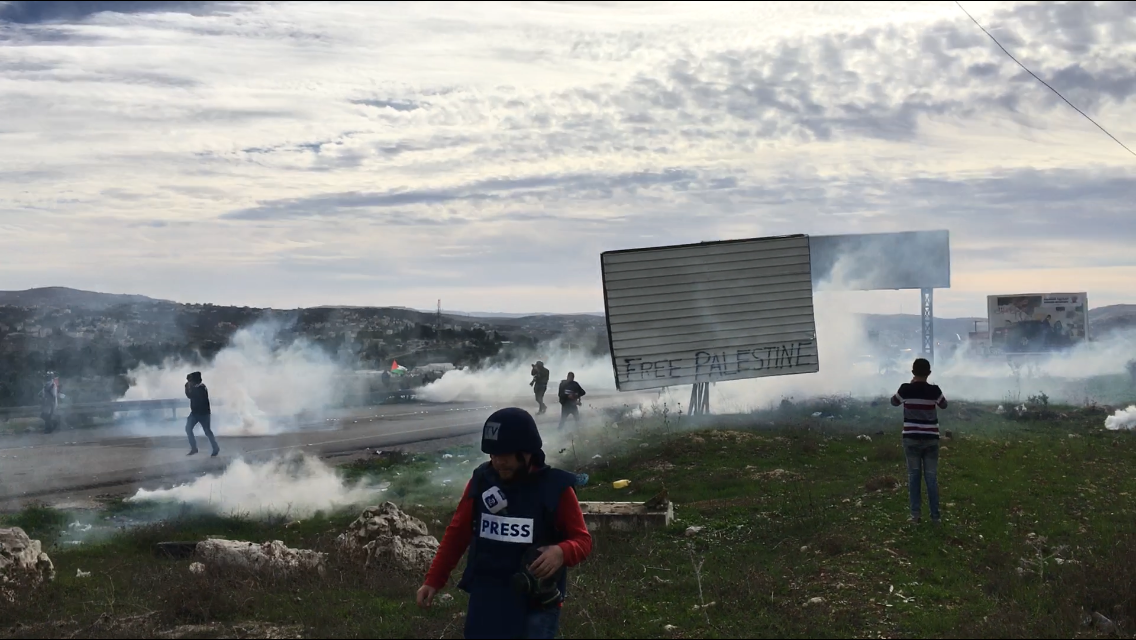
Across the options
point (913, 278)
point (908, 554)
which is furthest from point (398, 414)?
point (908, 554)

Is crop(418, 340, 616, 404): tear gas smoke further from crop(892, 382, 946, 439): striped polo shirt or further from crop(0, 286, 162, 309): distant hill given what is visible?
crop(892, 382, 946, 439): striped polo shirt

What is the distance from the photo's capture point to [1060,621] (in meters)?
7.34

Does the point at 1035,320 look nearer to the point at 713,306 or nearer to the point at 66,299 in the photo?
the point at 713,306

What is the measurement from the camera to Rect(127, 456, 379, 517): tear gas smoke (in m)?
13.9

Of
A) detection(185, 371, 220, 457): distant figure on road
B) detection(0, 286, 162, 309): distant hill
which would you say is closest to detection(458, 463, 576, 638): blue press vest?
detection(185, 371, 220, 457): distant figure on road

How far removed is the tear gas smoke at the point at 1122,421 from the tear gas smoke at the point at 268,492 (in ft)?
50.3

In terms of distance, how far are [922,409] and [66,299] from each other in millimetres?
40106

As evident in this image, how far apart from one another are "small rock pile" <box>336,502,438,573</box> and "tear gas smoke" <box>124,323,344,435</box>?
16427 millimetres

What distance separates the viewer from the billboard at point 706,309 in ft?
57.6

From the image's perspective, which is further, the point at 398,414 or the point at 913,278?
the point at 913,278

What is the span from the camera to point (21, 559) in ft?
29.7

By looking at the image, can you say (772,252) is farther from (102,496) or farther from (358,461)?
(102,496)

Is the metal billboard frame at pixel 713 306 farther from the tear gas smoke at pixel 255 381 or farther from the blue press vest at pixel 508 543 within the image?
the blue press vest at pixel 508 543

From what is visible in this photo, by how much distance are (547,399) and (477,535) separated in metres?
31.4
